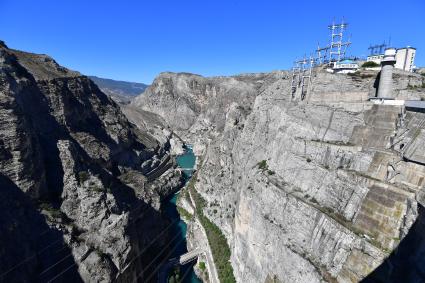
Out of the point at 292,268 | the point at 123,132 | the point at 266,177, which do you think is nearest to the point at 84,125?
the point at 123,132

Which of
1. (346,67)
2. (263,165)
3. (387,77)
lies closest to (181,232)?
(263,165)

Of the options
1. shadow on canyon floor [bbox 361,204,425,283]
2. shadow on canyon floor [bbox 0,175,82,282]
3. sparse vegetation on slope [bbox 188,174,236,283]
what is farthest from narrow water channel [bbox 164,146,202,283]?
shadow on canyon floor [bbox 361,204,425,283]

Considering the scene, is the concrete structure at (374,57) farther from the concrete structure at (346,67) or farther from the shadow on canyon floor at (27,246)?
the shadow on canyon floor at (27,246)

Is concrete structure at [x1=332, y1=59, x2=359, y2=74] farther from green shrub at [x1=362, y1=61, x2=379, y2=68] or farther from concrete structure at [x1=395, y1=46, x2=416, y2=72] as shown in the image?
concrete structure at [x1=395, y1=46, x2=416, y2=72]

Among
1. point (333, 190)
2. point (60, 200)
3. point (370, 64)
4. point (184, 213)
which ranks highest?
point (370, 64)

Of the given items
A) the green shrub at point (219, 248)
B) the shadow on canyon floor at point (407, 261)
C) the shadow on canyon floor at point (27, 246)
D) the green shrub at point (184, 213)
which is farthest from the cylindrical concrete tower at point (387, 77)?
the green shrub at point (184, 213)

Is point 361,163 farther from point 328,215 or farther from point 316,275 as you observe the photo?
point 316,275

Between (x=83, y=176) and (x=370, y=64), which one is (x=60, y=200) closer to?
(x=83, y=176)
